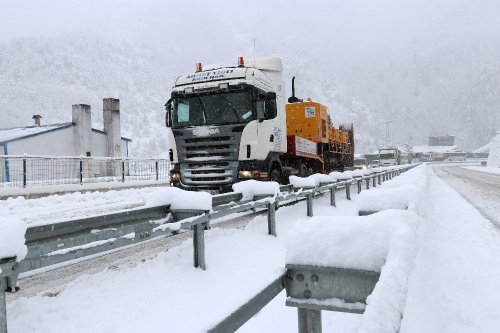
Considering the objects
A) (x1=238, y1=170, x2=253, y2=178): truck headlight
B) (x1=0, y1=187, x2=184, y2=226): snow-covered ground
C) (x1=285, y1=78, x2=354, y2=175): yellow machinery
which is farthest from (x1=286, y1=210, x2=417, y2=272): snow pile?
(x1=285, y1=78, x2=354, y2=175): yellow machinery

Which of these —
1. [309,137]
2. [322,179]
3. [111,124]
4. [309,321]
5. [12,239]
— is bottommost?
[309,321]

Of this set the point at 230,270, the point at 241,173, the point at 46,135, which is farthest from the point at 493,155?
the point at 230,270

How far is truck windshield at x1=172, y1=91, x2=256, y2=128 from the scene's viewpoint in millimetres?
12023

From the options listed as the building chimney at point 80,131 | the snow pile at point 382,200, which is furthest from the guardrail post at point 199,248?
the building chimney at point 80,131

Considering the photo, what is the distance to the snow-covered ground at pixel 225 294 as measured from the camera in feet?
12.8

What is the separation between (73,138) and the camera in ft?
112

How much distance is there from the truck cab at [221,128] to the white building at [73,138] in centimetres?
1953

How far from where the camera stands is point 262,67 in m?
14.0

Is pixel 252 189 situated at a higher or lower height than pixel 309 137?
lower

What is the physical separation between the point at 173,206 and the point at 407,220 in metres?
3.67

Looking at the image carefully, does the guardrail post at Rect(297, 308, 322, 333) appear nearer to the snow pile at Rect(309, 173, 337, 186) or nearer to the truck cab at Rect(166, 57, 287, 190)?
the snow pile at Rect(309, 173, 337, 186)

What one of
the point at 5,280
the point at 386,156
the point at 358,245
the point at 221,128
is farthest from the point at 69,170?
the point at 386,156

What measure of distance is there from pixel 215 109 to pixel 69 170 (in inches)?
397

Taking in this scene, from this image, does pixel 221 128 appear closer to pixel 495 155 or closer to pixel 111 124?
pixel 111 124
